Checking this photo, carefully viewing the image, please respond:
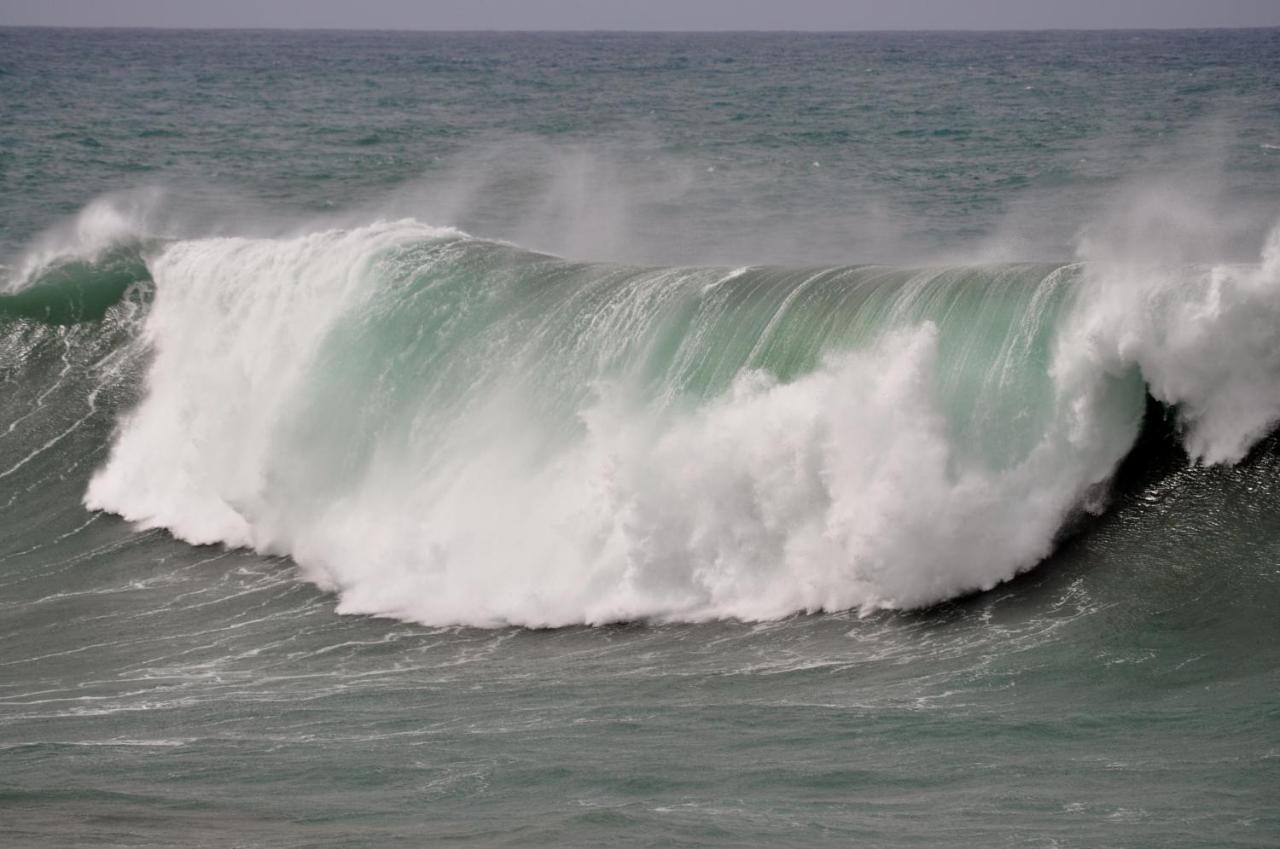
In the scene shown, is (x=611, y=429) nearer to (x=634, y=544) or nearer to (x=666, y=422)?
(x=666, y=422)

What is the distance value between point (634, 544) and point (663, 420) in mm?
1479

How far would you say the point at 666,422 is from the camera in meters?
13.8

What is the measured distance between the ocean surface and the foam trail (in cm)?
3

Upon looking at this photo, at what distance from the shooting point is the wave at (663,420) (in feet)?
40.8

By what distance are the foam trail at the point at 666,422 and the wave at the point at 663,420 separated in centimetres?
2

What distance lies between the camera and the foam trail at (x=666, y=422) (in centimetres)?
1243

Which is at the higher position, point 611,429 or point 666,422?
point 666,422

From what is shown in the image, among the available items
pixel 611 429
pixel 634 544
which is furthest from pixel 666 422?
pixel 634 544

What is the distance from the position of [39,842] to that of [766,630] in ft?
18.6

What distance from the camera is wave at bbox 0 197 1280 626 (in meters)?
12.4

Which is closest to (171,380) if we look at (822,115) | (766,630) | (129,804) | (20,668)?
(20,668)

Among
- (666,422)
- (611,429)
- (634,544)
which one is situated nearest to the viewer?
(634,544)

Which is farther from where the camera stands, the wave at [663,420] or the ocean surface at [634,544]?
the wave at [663,420]

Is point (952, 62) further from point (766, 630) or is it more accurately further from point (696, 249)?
point (766, 630)
